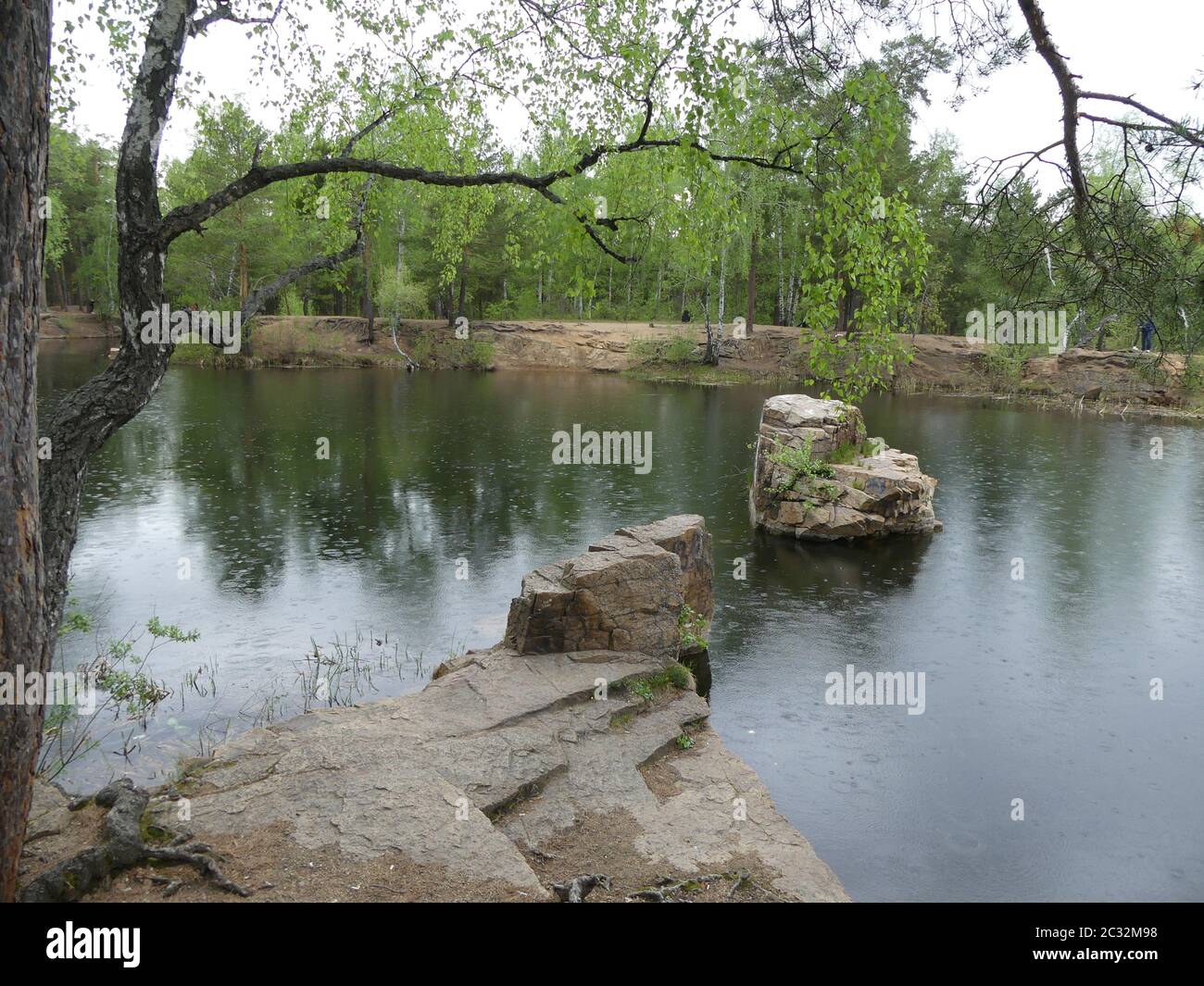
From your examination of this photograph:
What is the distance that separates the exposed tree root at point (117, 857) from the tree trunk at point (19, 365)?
1.01 feet

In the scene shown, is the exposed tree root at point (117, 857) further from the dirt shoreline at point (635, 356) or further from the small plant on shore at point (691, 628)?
the dirt shoreline at point (635, 356)

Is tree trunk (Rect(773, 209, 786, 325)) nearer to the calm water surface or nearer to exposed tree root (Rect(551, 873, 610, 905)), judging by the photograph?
the calm water surface

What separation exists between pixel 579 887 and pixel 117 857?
3.11 m

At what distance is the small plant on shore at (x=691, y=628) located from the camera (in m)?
12.7

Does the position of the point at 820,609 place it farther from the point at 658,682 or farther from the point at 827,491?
the point at 658,682

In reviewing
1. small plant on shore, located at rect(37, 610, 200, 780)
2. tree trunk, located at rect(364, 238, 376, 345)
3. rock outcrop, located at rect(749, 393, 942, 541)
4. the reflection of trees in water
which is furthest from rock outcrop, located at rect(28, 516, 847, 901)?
tree trunk, located at rect(364, 238, 376, 345)

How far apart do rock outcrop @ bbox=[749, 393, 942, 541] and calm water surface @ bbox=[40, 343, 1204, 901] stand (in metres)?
0.75

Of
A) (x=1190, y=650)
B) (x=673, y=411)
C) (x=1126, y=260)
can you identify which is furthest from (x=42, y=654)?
(x=673, y=411)

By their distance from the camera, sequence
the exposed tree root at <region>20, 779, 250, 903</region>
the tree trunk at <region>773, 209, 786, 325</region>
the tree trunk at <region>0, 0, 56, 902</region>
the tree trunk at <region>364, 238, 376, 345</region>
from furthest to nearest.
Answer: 1. the tree trunk at <region>773, 209, 786, 325</region>
2. the tree trunk at <region>364, 238, 376, 345</region>
3. the exposed tree root at <region>20, 779, 250, 903</region>
4. the tree trunk at <region>0, 0, 56, 902</region>

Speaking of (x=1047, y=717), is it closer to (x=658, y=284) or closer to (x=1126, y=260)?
(x=1126, y=260)

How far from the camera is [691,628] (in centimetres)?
1333

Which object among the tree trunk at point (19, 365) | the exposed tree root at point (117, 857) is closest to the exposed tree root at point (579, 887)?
the exposed tree root at point (117, 857)

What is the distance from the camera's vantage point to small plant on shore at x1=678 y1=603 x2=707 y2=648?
12.7m

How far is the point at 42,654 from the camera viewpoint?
522 cm
